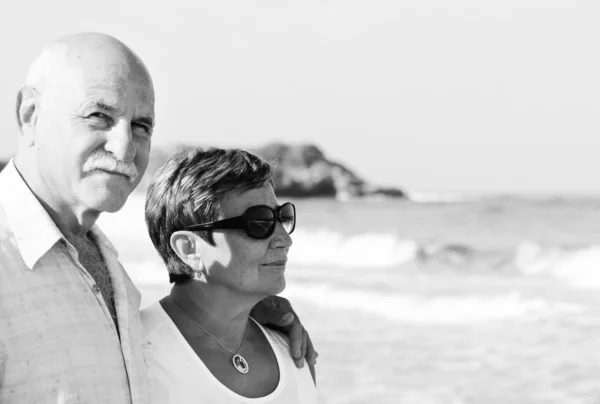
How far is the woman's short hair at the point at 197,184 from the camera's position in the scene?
2303 mm

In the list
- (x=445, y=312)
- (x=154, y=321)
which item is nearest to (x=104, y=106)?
(x=154, y=321)

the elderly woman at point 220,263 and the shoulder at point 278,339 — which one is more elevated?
the elderly woman at point 220,263

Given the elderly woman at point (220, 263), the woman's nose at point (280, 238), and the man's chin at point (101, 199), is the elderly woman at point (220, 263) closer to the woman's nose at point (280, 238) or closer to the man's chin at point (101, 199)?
the woman's nose at point (280, 238)

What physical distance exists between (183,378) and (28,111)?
83 cm

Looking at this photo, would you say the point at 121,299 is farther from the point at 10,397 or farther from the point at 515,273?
the point at 515,273

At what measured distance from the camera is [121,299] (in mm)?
1985

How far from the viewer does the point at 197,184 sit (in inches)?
90.5

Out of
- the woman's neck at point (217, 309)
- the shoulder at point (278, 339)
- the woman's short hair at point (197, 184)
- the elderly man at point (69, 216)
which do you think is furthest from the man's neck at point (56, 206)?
the shoulder at point (278, 339)

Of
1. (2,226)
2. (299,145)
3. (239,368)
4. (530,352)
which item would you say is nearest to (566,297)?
(530,352)

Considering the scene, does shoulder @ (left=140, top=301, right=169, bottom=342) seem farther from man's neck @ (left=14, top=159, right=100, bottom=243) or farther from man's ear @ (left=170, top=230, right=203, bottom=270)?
man's neck @ (left=14, top=159, right=100, bottom=243)

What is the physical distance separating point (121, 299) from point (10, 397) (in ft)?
1.38

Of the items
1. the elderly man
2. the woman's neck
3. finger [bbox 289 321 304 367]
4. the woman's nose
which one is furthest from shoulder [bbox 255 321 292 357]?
the elderly man

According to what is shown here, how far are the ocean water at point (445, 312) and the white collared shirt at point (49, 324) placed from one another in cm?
487

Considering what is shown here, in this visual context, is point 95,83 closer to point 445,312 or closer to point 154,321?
point 154,321
